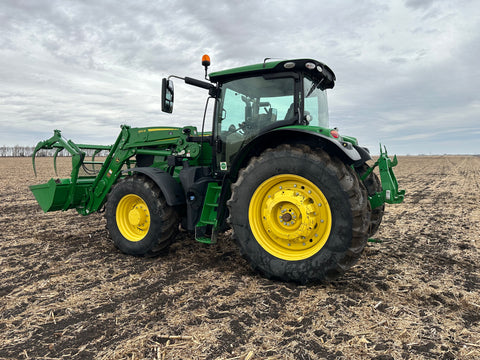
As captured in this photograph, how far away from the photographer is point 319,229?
337 centimetres

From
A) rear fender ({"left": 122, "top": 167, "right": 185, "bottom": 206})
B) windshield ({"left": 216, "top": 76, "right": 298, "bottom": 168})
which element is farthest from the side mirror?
rear fender ({"left": 122, "top": 167, "right": 185, "bottom": 206})

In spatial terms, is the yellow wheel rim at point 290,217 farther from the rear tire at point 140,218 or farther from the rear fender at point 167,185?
the rear tire at point 140,218

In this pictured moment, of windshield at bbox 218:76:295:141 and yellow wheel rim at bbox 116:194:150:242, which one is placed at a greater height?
windshield at bbox 218:76:295:141

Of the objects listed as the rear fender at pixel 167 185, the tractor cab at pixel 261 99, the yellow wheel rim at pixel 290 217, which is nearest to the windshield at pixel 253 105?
the tractor cab at pixel 261 99

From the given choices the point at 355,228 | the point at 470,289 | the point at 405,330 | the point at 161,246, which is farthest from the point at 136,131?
the point at 470,289

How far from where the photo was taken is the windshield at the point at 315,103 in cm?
394

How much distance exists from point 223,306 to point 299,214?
4.01ft

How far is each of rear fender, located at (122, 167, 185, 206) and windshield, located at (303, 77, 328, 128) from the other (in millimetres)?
2033

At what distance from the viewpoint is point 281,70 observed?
388 centimetres

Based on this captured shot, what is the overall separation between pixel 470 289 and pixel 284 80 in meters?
3.13

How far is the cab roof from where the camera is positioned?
3781 mm

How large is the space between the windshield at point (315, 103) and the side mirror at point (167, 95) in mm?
1812

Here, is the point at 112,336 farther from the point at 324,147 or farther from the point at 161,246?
the point at 324,147

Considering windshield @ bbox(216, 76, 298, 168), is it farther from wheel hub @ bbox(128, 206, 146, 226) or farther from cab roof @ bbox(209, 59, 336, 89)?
wheel hub @ bbox(128, 206, 146, 226)
